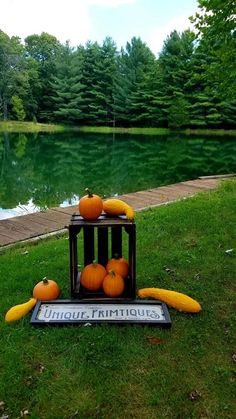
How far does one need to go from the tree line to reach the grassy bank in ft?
2.80

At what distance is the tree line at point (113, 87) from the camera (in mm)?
35281

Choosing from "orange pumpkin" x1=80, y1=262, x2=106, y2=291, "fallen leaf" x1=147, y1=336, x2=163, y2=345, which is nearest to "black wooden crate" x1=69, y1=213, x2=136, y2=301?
"orange pumpkin" x1=80, y1=262, x2=106, y2=291

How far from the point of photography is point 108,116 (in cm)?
4100

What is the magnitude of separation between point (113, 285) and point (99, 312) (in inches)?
10.0

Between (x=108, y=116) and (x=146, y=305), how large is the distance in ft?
129

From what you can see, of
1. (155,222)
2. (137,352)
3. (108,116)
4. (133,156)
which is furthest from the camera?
→ (108,116)

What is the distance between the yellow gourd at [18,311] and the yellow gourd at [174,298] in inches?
35.1

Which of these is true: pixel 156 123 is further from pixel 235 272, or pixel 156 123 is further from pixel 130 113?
pixel 235 272

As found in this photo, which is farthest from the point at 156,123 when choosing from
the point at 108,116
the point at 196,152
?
the point at 196,152

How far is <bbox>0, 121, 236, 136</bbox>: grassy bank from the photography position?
35125 mm

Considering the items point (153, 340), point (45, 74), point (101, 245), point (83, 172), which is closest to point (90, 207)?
point (101, 245)

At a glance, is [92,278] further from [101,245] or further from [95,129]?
[95,129]

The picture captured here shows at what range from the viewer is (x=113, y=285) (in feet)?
10.2

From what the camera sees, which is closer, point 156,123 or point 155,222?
point 155,222
